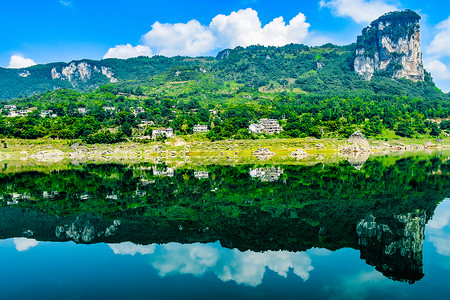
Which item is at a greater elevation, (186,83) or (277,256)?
(186,83)

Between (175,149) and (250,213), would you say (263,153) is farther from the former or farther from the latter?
(250,213)

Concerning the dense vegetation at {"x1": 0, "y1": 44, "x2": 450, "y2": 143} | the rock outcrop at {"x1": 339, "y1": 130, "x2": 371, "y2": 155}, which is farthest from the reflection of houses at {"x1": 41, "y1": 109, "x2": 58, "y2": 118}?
the rock outcrop at {"x1": 339, "y1": 130, "x2": 371, "y2": 155}

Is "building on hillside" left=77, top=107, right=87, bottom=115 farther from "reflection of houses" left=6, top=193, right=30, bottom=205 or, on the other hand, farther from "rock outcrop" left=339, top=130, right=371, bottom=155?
"reflection of houses" left=6, top=193, right=30, bottom=205

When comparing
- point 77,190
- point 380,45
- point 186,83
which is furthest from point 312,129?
point 380,45

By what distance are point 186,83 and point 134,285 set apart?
169 m

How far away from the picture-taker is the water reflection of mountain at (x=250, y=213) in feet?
40.5

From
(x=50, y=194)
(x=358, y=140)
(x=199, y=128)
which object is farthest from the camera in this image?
(x=199, y=128)

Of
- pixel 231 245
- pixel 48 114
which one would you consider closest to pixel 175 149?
pixel 48 114

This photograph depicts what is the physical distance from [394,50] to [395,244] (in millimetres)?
201096

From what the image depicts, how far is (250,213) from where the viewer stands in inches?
677

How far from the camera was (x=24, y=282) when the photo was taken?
10.1 meters

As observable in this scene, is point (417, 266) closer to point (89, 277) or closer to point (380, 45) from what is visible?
point (89, 277)

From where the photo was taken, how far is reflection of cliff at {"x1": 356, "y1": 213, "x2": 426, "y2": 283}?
1005cm

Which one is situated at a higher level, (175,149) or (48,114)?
(48,114)
